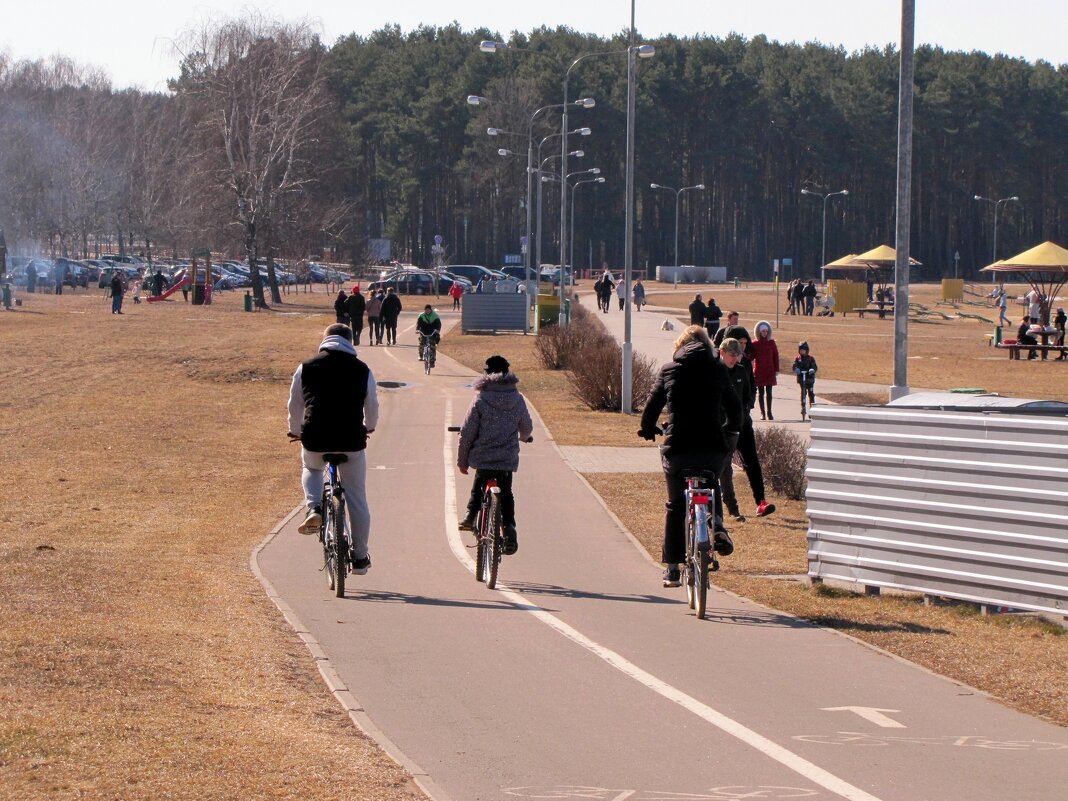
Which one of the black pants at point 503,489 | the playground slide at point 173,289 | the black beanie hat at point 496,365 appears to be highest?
the playground slide at point 173,289

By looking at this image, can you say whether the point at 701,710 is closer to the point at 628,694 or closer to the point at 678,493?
the point at 628,694

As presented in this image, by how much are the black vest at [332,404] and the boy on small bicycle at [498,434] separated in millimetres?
1121

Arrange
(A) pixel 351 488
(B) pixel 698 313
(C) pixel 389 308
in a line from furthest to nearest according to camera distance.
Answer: (C) pixel 389 308 → (B) pixel 698 313 → (A) pixel 351 488

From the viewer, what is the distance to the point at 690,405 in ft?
32.3

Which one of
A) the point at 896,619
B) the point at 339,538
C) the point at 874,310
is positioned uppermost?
the point at 874,310

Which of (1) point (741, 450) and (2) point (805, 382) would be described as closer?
(1) point (741, 450)

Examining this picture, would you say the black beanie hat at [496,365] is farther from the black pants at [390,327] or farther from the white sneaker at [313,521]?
the black pants at [390,327]

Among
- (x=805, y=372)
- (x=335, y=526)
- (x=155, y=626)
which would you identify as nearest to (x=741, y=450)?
(x=335, y=526)

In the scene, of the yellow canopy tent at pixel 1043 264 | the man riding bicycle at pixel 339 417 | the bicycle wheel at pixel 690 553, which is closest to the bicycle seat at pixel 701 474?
the bicycle wheel at pixel 690 553

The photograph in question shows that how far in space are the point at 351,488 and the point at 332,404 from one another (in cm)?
63

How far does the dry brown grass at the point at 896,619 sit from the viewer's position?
787cm

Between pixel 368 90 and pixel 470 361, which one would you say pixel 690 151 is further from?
pixel 470 361

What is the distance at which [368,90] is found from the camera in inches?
4589

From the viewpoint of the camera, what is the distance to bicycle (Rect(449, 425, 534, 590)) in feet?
35.9
